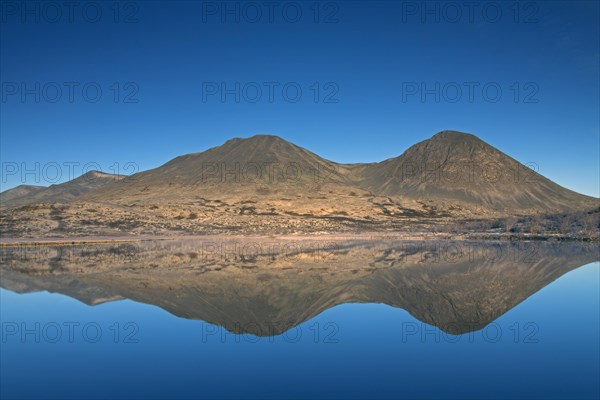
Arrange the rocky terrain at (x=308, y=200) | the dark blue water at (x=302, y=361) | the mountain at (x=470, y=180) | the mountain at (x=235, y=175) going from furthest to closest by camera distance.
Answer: the mountain at (x=470, y=180), the mountain at (x=235, y=175), the rocky terrain at (x=308, y=200), the dark blue water at (x=302, y=361)

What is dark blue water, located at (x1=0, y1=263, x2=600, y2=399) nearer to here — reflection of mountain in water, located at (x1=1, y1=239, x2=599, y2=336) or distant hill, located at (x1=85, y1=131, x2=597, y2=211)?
reflection of mountain in water, located at (x1=1, y1=239, x2=599, y2=336)

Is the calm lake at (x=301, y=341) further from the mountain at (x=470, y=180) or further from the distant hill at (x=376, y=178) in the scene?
the mountain at (x=470, y=180)

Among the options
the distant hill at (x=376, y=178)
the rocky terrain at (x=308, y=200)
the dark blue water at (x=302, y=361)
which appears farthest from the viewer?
the distant hill at (x=376, y=178)

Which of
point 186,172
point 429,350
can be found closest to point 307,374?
point 429,350

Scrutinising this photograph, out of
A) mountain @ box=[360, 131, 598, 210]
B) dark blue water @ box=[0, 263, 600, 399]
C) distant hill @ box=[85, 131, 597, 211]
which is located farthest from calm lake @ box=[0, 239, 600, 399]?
mountain @ box=[360, 131, 598, 210]

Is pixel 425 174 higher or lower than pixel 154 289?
higher

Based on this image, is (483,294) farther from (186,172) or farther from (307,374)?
(186,172)

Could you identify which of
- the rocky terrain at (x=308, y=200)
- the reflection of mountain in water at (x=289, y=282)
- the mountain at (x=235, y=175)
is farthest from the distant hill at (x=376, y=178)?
the reflection of mountain in water at (x=289, y=282)
